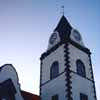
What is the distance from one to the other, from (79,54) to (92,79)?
3.52 metres

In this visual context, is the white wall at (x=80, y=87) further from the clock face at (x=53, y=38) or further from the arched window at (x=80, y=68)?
the clock face at (x=53, y=38)

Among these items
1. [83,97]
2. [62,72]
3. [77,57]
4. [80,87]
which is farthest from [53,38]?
[83,97]

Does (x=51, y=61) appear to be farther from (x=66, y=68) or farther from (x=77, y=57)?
(x=66, y=68)

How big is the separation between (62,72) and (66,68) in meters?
0.76

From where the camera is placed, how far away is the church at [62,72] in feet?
68.0

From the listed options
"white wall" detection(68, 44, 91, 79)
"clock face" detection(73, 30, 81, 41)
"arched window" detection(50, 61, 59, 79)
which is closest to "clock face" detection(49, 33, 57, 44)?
"clock face" detection(73, 30, 81, 41)

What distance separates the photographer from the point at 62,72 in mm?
22109

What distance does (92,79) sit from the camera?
2403 centimetres

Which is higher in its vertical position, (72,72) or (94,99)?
(72,72)

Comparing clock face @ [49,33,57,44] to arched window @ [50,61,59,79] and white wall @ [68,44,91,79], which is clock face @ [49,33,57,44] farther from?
arched window @ [50,61,59,79]

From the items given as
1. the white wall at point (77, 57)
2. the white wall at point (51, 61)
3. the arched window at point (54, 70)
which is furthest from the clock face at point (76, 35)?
the arched window at point (54, 70)

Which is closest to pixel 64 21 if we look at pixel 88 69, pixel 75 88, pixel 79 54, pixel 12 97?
pixel 79 54

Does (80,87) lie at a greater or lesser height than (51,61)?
lesser

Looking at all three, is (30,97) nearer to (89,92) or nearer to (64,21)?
(89,92)
